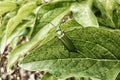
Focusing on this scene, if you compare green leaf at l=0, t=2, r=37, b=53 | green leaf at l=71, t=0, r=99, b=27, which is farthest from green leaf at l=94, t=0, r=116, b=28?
green leaf at l=0, t=2, r=37, b=53

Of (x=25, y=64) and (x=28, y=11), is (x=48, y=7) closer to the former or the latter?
(x=28, y=11)

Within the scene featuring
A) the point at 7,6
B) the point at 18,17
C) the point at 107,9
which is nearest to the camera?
the point at 107,9

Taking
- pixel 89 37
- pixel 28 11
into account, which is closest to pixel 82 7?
pixel 28 11

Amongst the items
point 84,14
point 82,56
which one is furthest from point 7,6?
point 82,56

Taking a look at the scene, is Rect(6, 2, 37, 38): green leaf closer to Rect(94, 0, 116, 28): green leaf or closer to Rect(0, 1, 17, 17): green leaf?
Rect(0, 1, 17, 17): green leaf

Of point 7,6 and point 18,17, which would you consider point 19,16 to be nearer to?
point 18,17

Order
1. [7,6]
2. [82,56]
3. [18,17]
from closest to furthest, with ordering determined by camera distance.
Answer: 1. [82,56]
2. [18,17]
3. [7,6]

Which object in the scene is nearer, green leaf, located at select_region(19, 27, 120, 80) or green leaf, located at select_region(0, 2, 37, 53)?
green leaf, located at select_region(19, 27, 120, 80)
